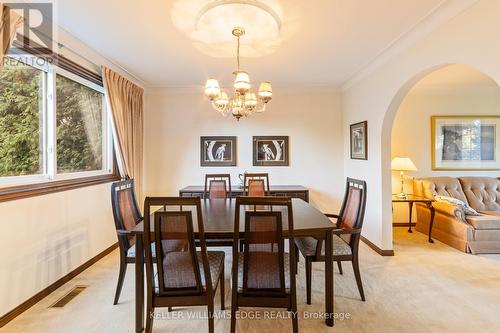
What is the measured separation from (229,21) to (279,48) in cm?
96

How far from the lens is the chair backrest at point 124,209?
7.20ft

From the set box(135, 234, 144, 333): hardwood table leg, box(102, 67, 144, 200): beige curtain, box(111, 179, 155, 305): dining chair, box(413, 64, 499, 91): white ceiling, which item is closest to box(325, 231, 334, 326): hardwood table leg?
box(135, 234, 144, 333): hardwood table leg

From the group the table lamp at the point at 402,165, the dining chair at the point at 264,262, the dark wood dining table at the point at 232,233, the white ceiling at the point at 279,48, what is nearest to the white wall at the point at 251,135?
the white ceiling at the point at 279,48

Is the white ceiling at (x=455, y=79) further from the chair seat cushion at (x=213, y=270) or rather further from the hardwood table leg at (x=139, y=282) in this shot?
the hardwood table leg at (x=139, y=282)

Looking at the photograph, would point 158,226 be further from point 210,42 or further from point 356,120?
point 356,120

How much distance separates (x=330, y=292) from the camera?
A: 195 centimetres

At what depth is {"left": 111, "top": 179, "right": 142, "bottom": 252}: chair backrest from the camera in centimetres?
220

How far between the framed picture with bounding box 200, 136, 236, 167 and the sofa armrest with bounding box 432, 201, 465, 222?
331 cm

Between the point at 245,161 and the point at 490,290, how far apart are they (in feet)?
11.4

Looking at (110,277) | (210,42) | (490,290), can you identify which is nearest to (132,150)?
(110,277)

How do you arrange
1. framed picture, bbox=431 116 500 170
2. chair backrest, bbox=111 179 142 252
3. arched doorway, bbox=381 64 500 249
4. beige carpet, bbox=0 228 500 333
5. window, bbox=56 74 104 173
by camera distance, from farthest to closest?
A: framed picture, bbox=431 116 500 170, arched doorway, bbox=381 64 500 249, window, bbox=56 74 104 173, chair backrest, bbox=111 179 142 252, beige carpet, bbox=0 228 500 333

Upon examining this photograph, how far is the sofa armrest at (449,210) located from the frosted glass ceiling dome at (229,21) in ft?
10.7

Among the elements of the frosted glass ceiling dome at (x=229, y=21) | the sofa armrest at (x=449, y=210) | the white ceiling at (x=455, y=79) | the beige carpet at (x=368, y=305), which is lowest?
the beige carpet at (x=368, y=305)

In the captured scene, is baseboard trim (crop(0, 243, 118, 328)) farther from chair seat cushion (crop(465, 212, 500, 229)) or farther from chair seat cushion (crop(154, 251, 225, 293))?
chair seat cushion (crop(465, 212, 500, 229))
